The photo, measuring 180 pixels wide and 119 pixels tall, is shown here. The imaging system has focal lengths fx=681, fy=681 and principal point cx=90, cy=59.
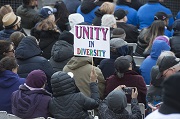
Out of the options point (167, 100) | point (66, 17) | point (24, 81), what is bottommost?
point (66, 17)

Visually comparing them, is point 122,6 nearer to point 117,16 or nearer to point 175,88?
point 117,16

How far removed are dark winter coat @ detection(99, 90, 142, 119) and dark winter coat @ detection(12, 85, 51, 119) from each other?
66cm

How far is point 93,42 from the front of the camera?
343 inches

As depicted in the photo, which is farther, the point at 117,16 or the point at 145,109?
the point at 117,16

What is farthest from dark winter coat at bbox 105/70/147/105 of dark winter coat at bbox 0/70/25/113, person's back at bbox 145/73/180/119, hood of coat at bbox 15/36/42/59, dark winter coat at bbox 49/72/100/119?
person's back at bbox 145/73/180/119

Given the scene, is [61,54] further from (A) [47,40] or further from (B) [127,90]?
(A) [47,40]

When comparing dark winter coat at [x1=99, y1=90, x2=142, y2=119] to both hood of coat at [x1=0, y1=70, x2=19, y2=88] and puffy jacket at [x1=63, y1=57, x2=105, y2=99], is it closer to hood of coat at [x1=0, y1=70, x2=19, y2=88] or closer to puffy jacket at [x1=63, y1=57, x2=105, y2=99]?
puffy jacket at [x1=63, y1=57, x2=105, y2=99]

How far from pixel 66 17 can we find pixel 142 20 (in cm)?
158

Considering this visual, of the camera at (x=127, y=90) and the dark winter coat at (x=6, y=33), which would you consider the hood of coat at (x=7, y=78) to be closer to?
the camera at (x=127, y=90)

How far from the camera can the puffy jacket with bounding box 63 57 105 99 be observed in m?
8.79

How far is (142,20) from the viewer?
527 inches

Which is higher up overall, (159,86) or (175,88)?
(175,88)

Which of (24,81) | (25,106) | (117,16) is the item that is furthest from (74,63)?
(117,16)

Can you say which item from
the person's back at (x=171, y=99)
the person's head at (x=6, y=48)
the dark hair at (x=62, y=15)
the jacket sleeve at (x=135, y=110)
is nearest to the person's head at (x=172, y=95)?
the person's back at (x=171, y=99)
